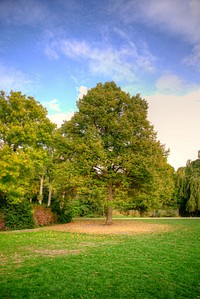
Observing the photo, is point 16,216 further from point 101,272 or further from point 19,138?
point 101,272

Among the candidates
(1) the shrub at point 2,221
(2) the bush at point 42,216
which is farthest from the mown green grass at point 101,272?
(2) the bush at point 42,216

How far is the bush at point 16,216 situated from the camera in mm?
18228

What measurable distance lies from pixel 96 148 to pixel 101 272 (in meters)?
11.9

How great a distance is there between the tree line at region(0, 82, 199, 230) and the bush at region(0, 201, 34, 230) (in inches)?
20.5

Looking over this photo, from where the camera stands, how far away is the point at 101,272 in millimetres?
6730

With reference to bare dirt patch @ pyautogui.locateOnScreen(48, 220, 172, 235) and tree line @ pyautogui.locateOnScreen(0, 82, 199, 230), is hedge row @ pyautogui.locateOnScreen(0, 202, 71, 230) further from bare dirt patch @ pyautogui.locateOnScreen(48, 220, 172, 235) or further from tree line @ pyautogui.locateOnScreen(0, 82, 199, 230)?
bare dirt patch @ pyautogui.locateOnScreen(48, 220, 172, 235)

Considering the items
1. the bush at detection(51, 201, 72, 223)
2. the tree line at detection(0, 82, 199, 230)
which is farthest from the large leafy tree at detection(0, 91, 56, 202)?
the bush at detection(51, 201, 72, 223)

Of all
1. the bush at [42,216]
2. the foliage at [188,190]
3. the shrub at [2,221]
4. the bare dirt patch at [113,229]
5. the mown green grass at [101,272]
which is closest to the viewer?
the mown green grass at [101,272]

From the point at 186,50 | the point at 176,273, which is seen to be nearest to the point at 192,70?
the point at 186,50

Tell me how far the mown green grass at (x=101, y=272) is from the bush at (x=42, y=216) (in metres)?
10.9

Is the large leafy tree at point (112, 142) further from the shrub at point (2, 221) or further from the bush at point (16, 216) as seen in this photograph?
the shrub at point (2, 221)

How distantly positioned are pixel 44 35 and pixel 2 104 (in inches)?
314

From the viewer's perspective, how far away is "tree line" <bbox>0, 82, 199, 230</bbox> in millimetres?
18547

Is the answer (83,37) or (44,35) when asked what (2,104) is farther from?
(83,37)
